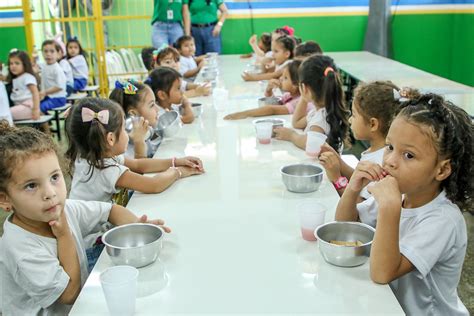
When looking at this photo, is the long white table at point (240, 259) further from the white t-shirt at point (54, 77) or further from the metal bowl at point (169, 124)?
the white t-shirt at point (54, 77)

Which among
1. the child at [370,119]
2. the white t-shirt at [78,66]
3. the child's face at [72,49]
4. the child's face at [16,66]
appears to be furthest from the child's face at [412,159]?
the child's face at [72,49]

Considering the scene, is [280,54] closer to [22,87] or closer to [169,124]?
[169,124]

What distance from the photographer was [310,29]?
27.4 feet

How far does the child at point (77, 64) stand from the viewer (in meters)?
7.19

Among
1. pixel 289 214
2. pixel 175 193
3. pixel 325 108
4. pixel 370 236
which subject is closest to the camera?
pixel 370 236

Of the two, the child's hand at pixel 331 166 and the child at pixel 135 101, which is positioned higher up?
the child at pixel 135 101

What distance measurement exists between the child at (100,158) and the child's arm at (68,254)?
53 centimetres

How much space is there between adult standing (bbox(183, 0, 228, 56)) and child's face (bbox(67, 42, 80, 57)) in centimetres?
175

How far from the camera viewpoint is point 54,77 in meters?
6.43

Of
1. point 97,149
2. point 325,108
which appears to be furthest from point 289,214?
point 325,108

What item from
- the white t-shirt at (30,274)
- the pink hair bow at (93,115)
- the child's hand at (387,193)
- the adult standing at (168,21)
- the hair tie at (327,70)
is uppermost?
the adult standing at (168,21)

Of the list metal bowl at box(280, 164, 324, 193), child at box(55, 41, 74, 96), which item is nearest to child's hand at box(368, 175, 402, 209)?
metal bowl at box(280, 164, 324, 193)

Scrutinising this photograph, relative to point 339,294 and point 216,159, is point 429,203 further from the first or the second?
point 216,159

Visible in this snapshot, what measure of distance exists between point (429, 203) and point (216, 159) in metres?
1.15
